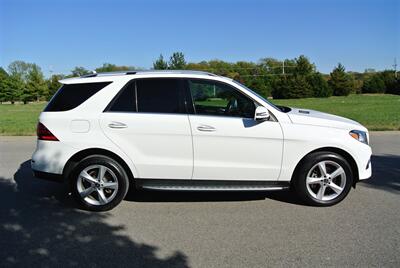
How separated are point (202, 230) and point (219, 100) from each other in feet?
5.57

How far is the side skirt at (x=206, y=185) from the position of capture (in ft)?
15.8

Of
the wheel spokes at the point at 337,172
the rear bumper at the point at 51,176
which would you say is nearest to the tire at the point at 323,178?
the wheel spokes at the point at 337,172

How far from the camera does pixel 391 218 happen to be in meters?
4.43

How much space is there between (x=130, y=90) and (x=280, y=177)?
225cm

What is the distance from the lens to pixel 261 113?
4629 mm

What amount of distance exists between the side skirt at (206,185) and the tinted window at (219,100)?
2.88ft

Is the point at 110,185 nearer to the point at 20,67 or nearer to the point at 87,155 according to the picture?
the point at 87,155

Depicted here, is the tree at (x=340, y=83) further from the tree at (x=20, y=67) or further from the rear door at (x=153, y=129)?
the tree at (x=20, y=67)

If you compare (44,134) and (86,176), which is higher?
(44,134)

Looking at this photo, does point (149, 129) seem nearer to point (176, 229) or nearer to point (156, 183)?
point (156, 183)

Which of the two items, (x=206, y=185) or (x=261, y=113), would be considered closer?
(x=261, y=113)

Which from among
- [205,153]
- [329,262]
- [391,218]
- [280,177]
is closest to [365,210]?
[391,218]

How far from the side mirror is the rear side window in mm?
1978

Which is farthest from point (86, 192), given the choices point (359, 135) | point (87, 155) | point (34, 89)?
point (34, 89)
